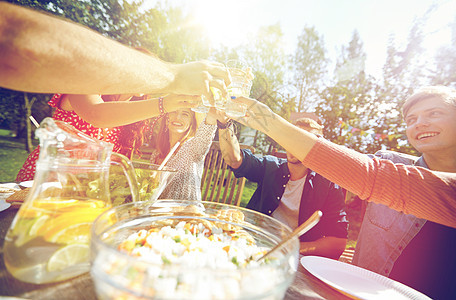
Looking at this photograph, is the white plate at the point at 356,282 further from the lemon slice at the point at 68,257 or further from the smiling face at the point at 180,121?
the smiling face at the point at 180,121

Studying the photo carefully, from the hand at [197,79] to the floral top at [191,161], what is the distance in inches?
60.6

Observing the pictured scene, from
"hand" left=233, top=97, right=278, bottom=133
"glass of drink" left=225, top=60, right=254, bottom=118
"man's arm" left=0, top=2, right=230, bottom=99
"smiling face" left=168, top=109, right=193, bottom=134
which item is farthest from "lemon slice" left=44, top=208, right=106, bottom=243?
"smiling face" left=168, top=109, right=193, bottom=134

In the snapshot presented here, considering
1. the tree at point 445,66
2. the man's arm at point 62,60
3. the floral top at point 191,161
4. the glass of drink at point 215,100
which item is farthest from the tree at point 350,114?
the man's arm at point 62,60

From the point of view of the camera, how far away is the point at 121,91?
907 millimetres

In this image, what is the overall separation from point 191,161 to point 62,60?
213 centimetres

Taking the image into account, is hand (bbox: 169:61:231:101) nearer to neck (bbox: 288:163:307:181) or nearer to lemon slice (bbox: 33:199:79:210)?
lemon slice (bbox: 33:199:79:210)

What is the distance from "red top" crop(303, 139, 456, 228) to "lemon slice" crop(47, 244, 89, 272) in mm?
1071

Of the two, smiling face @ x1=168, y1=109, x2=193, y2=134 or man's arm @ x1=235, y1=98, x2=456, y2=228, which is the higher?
smiling face @ x1=168, y1=109, x2=193, y2=134

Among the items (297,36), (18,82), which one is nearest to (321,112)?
(18,82)

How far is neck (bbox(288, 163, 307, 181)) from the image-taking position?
280 centimetres

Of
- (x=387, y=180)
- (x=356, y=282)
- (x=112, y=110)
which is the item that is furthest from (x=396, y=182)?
(x=112, y=110)

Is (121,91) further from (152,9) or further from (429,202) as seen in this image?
(152,9)

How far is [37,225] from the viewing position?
1.99ft

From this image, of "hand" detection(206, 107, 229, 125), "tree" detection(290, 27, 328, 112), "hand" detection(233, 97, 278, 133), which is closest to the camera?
"hand" detection(233, 97, 278, 133)
